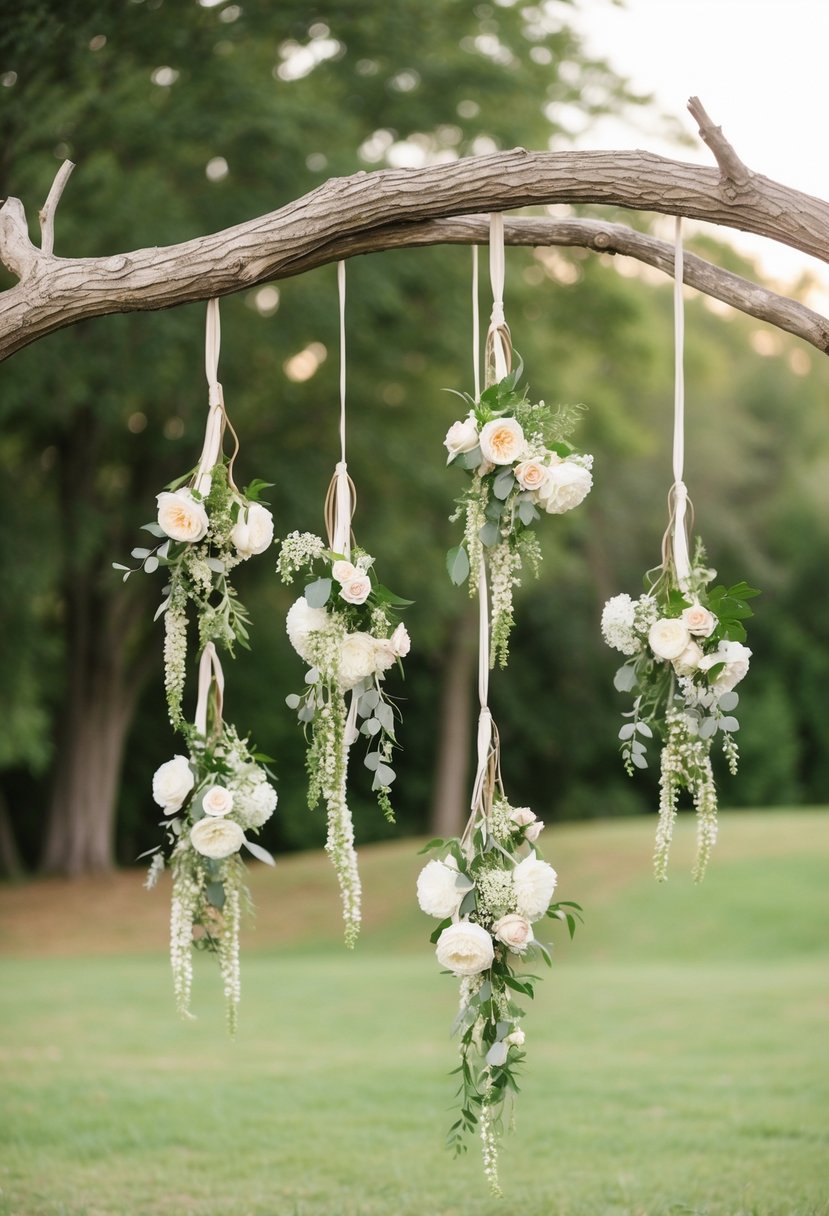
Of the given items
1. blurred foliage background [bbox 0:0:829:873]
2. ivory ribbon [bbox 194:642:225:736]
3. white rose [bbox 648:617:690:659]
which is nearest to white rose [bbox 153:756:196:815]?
ivory ribbon [bbox 194:642:225:736]

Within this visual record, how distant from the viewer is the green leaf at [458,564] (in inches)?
126

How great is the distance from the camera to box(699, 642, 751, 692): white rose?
3275 mm

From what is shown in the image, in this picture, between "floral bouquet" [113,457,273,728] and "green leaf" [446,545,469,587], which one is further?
"floral bouquet" [113,457,273,728]

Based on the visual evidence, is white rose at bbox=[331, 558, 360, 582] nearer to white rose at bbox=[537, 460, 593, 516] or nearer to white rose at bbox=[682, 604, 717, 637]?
white rose at bbox=[537, 460, 593, 516]

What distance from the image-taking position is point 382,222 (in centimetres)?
350

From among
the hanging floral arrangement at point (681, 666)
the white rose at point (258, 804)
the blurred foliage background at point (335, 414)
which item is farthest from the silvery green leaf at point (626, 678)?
the blurred foliage background at point (335, 414)

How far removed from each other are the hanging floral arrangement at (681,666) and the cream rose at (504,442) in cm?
39

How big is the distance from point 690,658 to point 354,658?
0.82m

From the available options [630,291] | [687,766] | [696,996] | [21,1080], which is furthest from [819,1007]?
[630,291]

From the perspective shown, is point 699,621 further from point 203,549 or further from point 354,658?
point 203,549

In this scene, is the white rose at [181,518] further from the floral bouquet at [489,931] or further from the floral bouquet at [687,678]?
the floral bouquet at [687,678]

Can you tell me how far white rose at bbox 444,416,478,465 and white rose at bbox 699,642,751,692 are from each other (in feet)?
2.54

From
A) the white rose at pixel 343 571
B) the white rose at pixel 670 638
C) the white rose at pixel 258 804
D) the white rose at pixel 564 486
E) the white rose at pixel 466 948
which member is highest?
the white rose at pixel 564 486

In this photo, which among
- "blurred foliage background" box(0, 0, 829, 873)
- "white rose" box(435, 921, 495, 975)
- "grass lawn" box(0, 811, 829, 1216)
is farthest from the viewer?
"blurred foliage background" box(0, 0, 829, 873)
